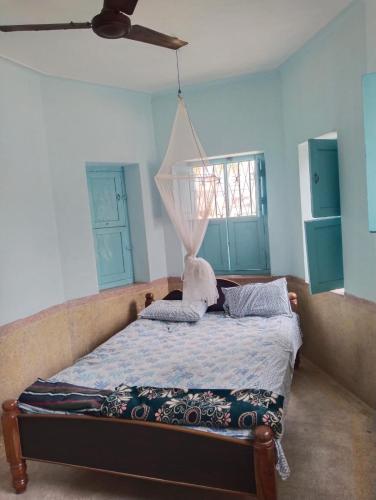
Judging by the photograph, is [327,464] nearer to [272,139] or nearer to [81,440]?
[81,440]

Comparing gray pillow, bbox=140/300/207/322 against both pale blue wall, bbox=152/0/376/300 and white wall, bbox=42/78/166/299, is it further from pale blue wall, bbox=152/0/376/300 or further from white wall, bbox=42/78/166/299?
pale blue wall, bbox=152/0/376/300

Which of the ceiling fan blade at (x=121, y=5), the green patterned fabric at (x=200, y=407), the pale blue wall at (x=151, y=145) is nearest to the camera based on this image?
the ceiling fan blade at (x=121, y=5)

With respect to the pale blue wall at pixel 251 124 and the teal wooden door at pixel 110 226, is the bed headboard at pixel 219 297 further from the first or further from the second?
the pale blue wall at pixel 251 124

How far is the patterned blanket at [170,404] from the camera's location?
6.35 feet

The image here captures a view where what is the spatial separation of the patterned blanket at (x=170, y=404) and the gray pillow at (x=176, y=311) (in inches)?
52.2

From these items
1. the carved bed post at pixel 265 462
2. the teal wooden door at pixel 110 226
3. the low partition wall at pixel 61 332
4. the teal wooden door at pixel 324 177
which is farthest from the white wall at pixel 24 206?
the teal wooden door at pixel 324 177

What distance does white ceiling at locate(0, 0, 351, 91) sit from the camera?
2475 millimetres

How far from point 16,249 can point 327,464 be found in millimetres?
2659

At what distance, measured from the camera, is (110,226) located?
4.19 metres

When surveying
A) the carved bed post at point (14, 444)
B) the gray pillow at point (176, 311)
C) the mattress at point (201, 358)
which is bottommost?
the carved bed post at point (14, 444)

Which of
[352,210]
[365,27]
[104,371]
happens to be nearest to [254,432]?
[104,371]

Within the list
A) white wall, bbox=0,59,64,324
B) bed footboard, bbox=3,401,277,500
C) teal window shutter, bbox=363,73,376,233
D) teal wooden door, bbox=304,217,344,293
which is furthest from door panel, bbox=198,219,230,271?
bed footboard, bbox=3,401,277,500

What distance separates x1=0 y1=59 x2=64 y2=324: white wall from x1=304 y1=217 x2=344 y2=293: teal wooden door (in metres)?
2.20

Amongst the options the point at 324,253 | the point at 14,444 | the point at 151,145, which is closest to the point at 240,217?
the point at 151,145
